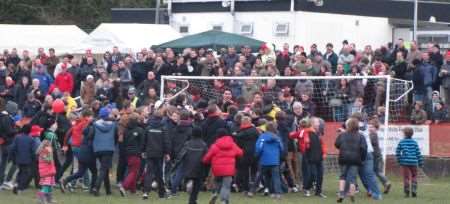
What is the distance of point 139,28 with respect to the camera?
42656mm

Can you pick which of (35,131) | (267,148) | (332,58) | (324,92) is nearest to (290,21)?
(332,58)

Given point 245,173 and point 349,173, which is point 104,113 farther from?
point 349,173

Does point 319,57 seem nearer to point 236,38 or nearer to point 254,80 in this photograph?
point 254,80

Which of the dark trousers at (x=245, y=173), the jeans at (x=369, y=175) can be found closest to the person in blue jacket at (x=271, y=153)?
the dark trousers at (x=245, y=173)

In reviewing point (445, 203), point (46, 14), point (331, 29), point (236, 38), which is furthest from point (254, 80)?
point (46, 14)

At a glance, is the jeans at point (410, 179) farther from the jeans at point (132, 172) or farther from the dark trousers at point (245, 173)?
the jeans at point (132, 172)

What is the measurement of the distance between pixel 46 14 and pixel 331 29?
21398 millimetres

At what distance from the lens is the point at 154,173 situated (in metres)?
24.3

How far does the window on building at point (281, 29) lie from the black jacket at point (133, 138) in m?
17.7

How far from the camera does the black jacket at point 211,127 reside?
24.5 metres

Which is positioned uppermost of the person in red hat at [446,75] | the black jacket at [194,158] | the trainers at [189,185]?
the person in red hat at [446,75]

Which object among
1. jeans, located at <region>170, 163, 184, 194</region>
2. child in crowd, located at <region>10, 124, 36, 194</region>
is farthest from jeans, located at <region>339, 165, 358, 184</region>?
child in crowd, located at <region>10, 124, 36, 194</region>

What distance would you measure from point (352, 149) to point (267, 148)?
1.78 m

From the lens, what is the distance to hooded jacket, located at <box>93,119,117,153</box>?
24.4 metres
